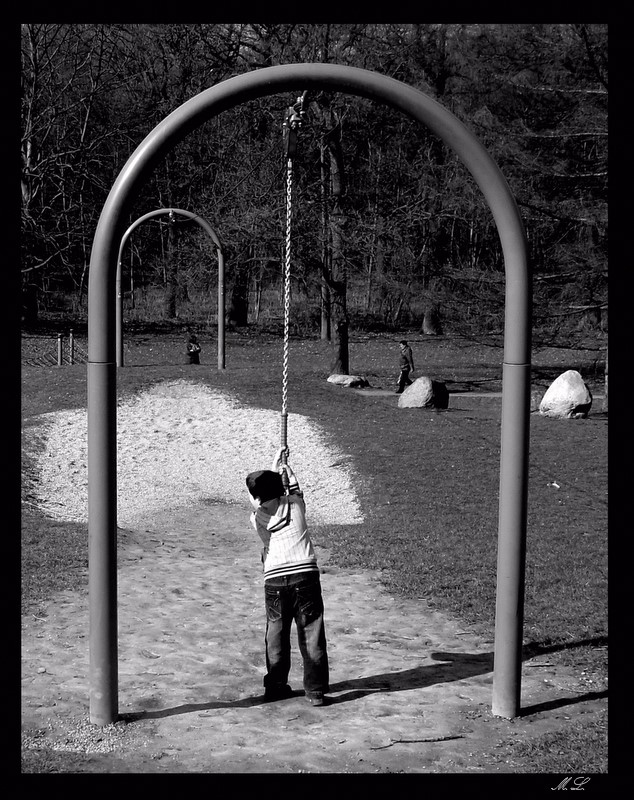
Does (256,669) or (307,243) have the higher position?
(307,243)

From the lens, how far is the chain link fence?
26.3m

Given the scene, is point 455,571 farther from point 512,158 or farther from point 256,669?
point 512,158

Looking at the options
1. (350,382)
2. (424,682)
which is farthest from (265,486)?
(350,382)

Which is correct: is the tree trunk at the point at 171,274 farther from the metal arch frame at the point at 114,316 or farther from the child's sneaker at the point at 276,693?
the child's sneaker at the point at 276,693

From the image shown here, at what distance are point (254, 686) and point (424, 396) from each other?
14.5m

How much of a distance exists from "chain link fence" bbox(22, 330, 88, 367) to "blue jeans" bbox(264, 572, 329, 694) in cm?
1993

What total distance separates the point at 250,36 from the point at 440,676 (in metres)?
22.3

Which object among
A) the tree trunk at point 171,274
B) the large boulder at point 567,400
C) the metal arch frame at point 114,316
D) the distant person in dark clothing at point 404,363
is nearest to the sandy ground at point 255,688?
the metal arch frame at point 114,316

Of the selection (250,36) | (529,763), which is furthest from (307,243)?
(529,763)

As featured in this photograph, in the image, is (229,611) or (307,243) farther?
(307,243)

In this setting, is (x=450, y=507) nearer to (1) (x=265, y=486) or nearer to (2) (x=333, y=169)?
(1) (x=265, y=486)

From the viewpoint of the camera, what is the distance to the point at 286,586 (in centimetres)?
596

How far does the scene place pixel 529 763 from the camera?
16.9 ft

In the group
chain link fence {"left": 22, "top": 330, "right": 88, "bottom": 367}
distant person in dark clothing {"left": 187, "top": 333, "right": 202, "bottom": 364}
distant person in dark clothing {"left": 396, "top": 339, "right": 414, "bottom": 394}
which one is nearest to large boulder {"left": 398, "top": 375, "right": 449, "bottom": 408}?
distant person in dark clothing {"left": 396, "top": 339, "right": 414, "bottom": 394}
